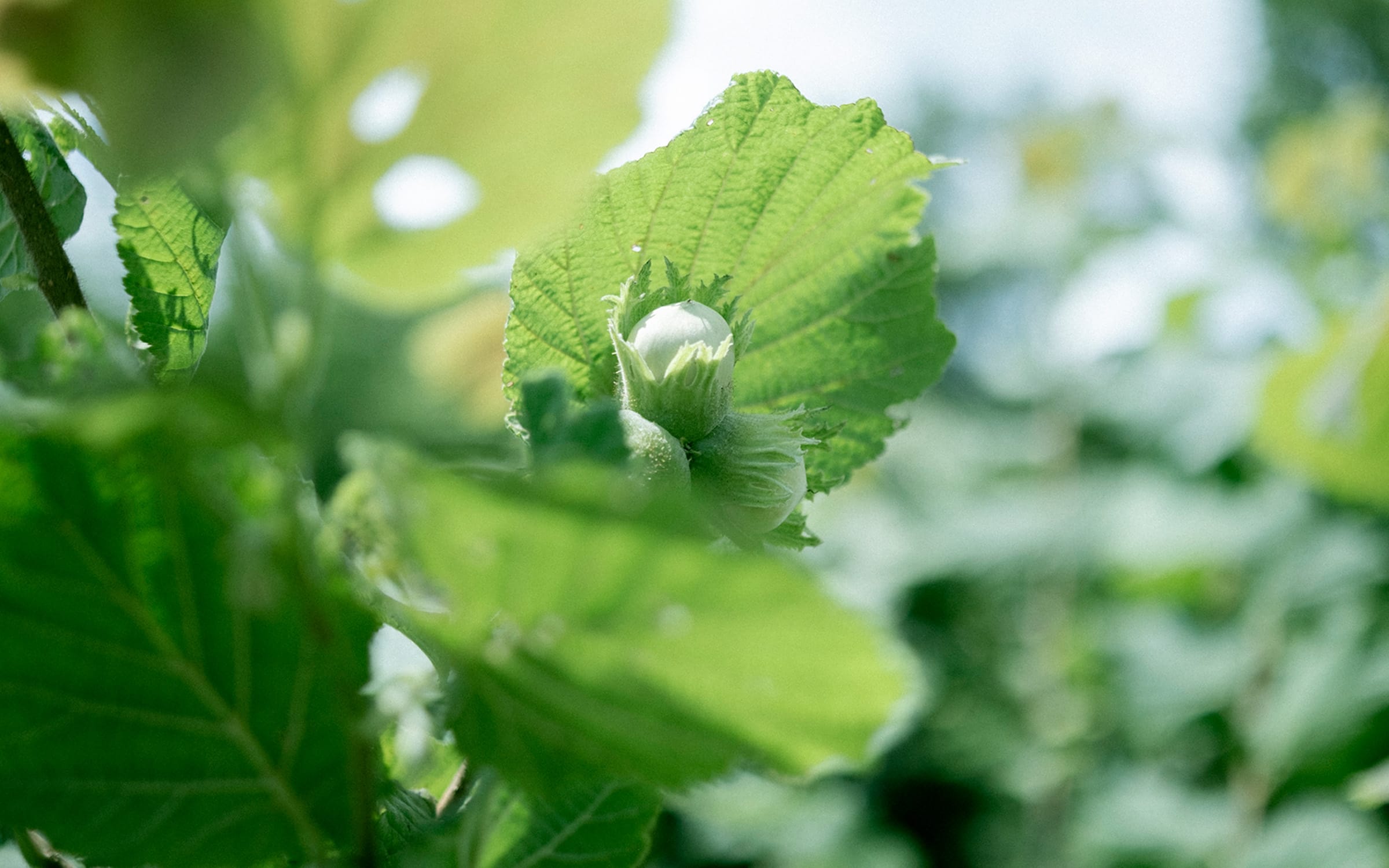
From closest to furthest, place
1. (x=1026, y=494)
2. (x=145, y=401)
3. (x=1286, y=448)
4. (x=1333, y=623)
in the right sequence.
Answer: (x=145, y=401), (x=1286, y=448), (x=1333, y=623), (x=1026, y=494)

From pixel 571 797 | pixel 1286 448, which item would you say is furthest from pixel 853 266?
pixel 1286 448

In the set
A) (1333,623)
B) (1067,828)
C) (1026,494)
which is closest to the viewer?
(1333,623)

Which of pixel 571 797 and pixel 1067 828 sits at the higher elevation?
pixel 1067 828

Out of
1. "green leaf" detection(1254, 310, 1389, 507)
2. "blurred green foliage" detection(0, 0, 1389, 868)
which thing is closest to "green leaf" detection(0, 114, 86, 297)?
"blurred green foliage" detection(0, 0, 1389, 868)

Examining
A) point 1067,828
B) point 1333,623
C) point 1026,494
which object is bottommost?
point 1067,828

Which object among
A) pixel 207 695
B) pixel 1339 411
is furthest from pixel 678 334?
pixel 1339 411

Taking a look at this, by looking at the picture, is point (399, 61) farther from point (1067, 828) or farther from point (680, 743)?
point (1067, 828)

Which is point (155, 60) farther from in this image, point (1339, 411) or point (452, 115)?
point (1339, 411)

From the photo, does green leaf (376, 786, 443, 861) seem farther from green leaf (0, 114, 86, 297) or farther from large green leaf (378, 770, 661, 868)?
green leaf (0, 114, 86, 297)
